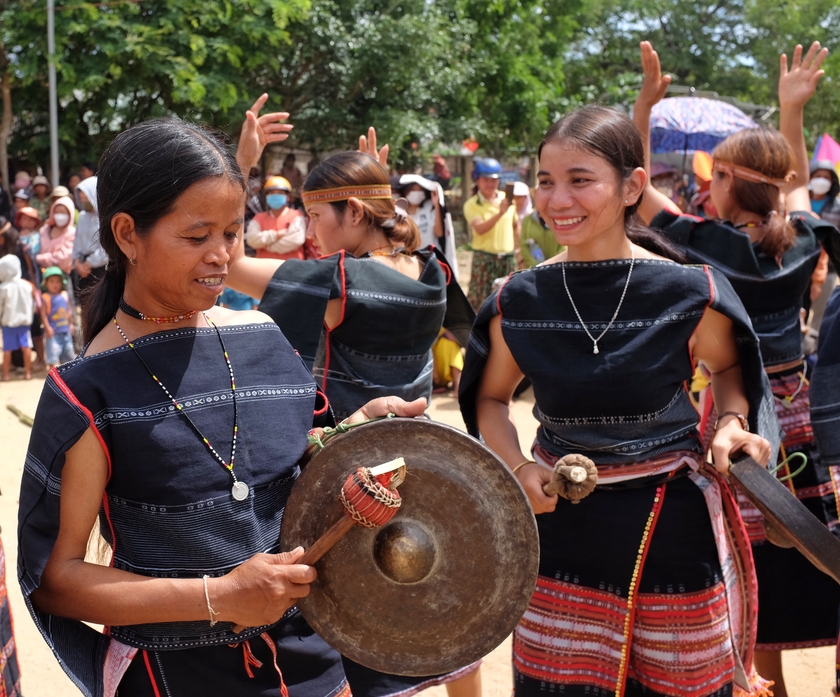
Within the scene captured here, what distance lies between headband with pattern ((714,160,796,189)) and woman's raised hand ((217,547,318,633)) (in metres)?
2.62

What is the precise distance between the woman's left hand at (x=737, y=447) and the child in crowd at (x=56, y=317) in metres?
8.39

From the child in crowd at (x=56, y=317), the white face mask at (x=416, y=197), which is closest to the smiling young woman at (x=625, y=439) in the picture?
the white face mask at (x=416, y=197)

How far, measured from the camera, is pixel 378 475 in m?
1.64

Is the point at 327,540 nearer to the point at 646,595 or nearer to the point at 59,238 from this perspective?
the point at 646,595

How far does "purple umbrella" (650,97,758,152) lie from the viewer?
13.2 meters

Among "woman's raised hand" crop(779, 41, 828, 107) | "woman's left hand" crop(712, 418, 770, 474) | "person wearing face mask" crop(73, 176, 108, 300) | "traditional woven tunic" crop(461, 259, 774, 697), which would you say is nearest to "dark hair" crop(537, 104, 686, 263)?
"traditional woven tunic" crop(461, 259, 774, 697)

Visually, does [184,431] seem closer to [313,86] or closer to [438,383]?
[438,383]

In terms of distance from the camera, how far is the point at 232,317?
194cm

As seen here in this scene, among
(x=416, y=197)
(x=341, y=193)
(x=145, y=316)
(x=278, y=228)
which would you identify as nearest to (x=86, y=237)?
(x=278, y=228)

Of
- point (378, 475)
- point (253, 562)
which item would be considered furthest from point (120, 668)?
point (378, 475)

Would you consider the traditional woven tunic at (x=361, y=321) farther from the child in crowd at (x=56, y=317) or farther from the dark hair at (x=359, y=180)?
the child in crowd at (x=56, y=317)

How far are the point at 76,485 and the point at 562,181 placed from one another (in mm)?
1473

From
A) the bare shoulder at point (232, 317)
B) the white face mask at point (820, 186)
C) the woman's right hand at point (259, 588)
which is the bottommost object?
the white face mask at point (820, 186)

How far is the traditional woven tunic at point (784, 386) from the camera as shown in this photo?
3.41 metres
